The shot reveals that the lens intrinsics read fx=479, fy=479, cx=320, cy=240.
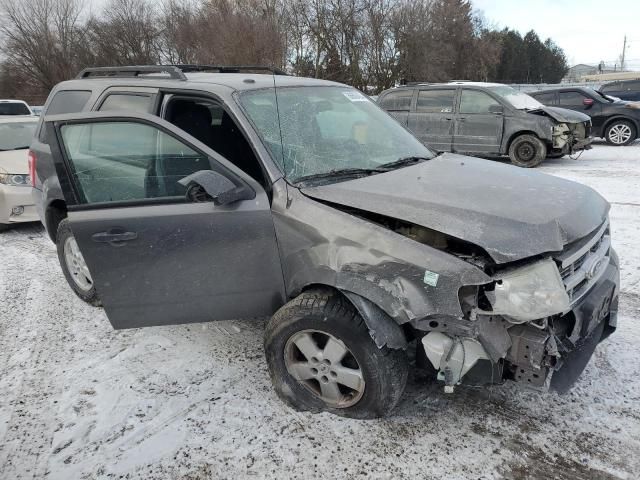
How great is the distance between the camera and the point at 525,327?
232 centimetres

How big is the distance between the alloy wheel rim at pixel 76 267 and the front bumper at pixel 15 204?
2743 millimetres

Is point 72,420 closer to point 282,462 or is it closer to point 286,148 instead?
point 282,462

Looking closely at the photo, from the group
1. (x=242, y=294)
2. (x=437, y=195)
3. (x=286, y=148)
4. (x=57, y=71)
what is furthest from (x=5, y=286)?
(x=57, y=71)

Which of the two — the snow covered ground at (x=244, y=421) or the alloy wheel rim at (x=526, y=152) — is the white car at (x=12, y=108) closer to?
the snow covered ground at (x=244, y=421)

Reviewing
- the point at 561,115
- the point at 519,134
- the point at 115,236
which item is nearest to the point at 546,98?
the point at 561,115

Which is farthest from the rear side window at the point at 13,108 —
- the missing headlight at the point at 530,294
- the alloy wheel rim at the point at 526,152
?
the missing headlight at the point at 530,294

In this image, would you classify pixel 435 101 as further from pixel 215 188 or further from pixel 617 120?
pixel 215 188

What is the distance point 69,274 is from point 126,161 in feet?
6.01

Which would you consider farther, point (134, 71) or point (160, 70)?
point (134, 71)

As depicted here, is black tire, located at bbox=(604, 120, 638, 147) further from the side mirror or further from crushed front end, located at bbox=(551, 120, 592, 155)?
the side mirror

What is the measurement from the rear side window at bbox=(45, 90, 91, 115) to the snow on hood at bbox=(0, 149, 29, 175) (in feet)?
8.23

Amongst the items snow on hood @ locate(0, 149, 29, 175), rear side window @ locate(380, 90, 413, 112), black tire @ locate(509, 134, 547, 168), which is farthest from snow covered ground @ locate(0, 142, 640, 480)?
rear side window @ locate(380, 90, 413, 112)

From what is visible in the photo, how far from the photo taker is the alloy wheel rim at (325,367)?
258 centimetres

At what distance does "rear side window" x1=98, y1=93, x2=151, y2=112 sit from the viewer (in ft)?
10.8
